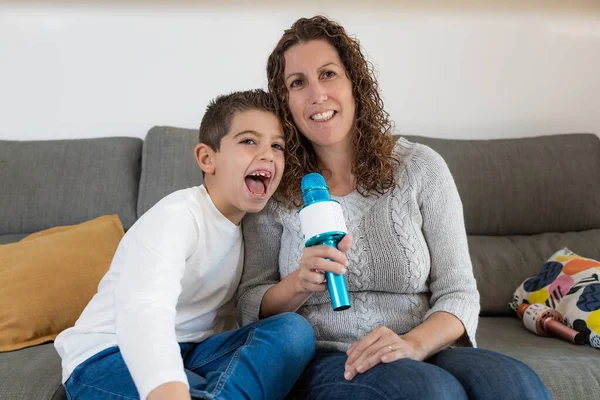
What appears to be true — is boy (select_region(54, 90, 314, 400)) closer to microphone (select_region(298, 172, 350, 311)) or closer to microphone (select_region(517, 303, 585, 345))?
microphone (select_region(298, 172, 350, 311))

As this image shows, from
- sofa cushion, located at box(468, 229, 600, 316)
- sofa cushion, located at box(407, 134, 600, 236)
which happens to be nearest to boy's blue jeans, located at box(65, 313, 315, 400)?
sofa cushion, located at box(468, 229, 600, 316)

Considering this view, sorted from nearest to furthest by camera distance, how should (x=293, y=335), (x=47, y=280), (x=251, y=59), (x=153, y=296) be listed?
1. (x=153, y=296)
2. (x=293, y=335)
3. (x=47, y=280)
4. (x=251, y=59)

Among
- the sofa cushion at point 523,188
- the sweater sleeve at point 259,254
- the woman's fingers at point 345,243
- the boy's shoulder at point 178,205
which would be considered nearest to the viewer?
the woman's fingers at point 345,243

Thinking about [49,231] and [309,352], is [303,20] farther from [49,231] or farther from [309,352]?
[49,231]

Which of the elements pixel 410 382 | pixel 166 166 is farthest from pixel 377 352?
pixel 166 166

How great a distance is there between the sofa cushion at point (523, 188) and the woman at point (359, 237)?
0.65m

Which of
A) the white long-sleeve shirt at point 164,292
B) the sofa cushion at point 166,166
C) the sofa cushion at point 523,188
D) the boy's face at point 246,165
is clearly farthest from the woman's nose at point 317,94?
the sofa cushion at point 523,188

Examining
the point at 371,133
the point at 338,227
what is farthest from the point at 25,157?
the point at 338,227

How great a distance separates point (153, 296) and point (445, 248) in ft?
2.21

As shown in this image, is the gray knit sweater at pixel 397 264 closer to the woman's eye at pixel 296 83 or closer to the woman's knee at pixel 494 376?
the woman's knee at pixel 494 376

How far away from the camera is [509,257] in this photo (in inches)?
81.5

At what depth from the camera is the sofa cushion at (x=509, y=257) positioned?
2.02 metres

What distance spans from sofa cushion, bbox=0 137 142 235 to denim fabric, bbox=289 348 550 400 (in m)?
1.10

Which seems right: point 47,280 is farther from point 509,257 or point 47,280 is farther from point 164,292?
point 509,257
